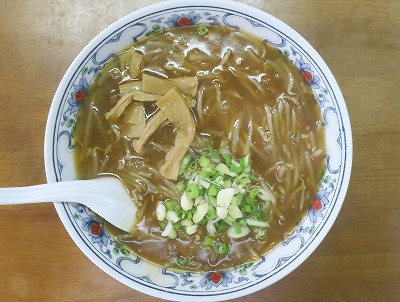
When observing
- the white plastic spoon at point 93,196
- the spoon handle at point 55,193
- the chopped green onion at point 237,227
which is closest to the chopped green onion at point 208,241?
the chopped green onion at point 237,227

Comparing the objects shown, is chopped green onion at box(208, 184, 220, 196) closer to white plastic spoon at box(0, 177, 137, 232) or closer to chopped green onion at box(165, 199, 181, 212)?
chopped green onion at box(165, 199, 181, 212)

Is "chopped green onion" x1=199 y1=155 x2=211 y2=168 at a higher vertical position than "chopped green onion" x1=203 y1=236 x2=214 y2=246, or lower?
higher

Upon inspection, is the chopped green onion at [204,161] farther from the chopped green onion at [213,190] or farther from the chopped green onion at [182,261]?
the chopped green onion at [182,261]

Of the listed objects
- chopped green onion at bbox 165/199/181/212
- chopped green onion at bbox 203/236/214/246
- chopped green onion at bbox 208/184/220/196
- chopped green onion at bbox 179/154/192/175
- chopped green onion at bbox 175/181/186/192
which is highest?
chopped green onion at bbox 179/154/192/175

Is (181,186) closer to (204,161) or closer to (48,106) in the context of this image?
(204,161)

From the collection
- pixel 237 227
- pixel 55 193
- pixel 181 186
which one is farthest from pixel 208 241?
pixel 55 193

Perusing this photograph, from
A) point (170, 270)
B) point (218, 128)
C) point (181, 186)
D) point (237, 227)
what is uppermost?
point (218, 128)

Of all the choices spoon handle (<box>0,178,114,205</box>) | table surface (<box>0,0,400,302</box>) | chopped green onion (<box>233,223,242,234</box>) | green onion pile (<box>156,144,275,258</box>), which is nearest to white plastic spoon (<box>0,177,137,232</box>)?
spoon handle (<box>0,178,114,205</box>)
